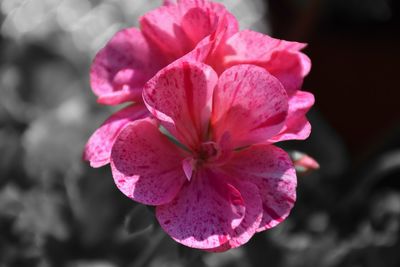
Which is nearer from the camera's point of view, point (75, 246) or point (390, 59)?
point (75, 246)

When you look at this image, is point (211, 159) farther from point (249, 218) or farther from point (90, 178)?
point (90, 178)

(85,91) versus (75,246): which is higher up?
(85,91)

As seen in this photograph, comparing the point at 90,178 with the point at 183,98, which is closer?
the point at 183,98

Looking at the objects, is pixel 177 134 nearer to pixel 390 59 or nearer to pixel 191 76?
pixel 191 76

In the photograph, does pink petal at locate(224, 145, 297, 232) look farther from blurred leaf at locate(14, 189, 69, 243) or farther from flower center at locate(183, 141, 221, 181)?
blurred leaf at locate(14, 189, 69, 243)

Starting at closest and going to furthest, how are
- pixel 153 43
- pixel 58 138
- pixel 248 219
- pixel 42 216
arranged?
pixel 248 219, pixel 153 43, pixel 42 216, pixel 58 138

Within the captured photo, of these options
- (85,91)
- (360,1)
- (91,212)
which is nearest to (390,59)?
(360,1)

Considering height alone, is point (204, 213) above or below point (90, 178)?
above

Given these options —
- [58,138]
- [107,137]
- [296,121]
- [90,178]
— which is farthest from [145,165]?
[58,138]
